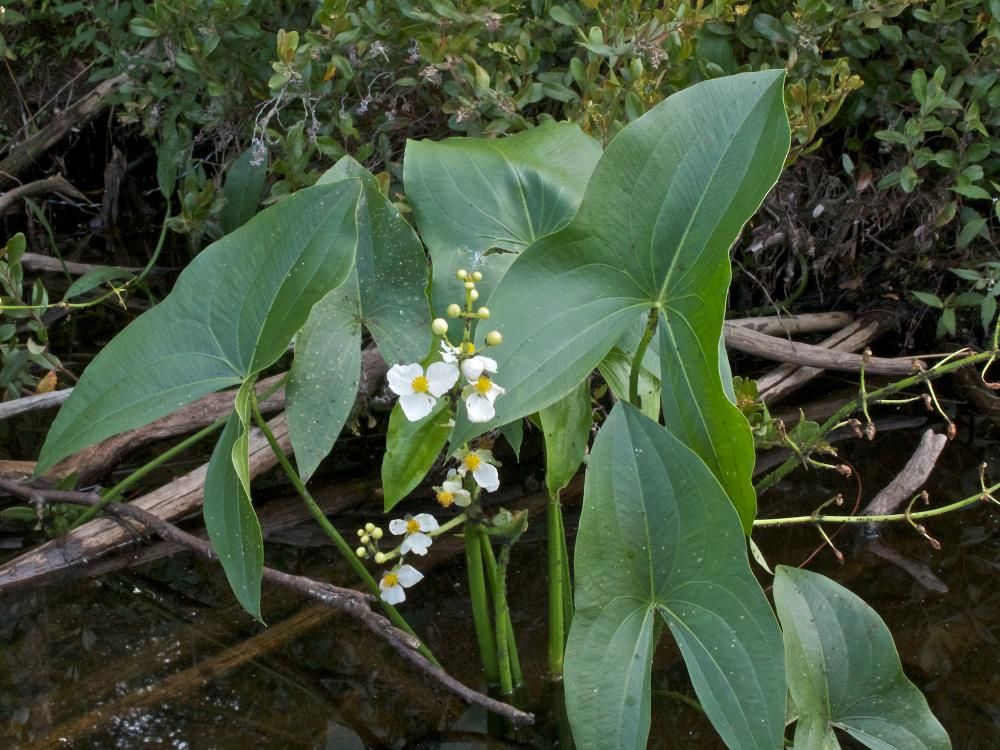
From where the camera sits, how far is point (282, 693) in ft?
5.38

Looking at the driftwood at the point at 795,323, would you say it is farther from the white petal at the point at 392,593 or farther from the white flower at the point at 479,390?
the white flower at the point at 479,390

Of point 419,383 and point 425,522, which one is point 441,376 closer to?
point 419,383

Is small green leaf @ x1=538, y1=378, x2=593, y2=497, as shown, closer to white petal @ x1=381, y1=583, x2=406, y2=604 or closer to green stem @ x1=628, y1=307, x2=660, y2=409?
green stem @ x1=628, y1=307, x2=660, y2=409

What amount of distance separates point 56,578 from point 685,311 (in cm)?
129

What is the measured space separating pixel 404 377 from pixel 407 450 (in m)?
0.15

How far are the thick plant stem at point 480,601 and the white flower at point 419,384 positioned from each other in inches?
12.5

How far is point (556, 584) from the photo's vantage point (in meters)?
1.45

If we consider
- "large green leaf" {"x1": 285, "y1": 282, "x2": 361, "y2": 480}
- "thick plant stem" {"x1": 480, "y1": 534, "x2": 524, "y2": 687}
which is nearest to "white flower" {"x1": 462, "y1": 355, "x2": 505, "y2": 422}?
"large green leaf" {"x1": 285, "y1": 282, "x2": 361, "y2": 480}

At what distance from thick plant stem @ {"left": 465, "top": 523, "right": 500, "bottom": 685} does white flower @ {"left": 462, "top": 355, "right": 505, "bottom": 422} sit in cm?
34

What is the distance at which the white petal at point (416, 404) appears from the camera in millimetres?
1094

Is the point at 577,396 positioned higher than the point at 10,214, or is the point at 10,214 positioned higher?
the point at 577,396

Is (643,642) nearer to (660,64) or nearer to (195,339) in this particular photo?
(195,339)

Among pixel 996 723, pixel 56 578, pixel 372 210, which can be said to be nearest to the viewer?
pixel 372 210

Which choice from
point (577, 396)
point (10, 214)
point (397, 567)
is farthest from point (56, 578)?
point (10, 214)
